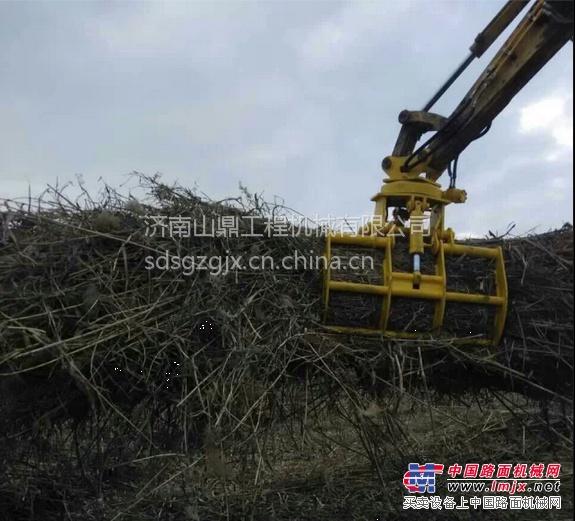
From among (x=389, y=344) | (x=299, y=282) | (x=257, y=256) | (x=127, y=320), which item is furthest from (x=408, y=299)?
(x=127, y=320)

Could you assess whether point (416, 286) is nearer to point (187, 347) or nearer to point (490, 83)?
point (187, 347)

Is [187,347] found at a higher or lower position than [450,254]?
lower

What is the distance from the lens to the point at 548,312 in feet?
11.9

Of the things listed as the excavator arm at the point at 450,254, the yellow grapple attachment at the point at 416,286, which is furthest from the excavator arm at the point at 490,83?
the yellow grapple attachment at the point at 416,286

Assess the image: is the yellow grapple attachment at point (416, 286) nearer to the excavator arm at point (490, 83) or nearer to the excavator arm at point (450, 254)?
the excavator arm at point (450, 254)

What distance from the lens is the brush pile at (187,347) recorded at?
10.8 ft

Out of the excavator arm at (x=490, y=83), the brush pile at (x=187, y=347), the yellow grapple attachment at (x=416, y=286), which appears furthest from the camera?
the excavator arm at (x=490, y=83)

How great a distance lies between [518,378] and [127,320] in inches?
80.0

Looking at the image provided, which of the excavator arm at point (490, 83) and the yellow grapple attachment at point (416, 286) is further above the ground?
the excavator arm at point (490, 83)

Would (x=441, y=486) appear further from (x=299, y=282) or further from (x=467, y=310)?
(x=299, y=282)

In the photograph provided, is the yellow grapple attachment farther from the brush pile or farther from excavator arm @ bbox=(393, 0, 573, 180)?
excavator arm @ bbox=(393, 0, 573, 180)

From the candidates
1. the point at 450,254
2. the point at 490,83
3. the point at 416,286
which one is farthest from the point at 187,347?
the point at 490,83

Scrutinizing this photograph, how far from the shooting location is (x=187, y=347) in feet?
10.9

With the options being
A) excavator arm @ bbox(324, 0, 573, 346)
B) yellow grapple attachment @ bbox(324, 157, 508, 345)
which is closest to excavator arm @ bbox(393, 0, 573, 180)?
excavator arm @ bbox(324, 0, 573, 346)
